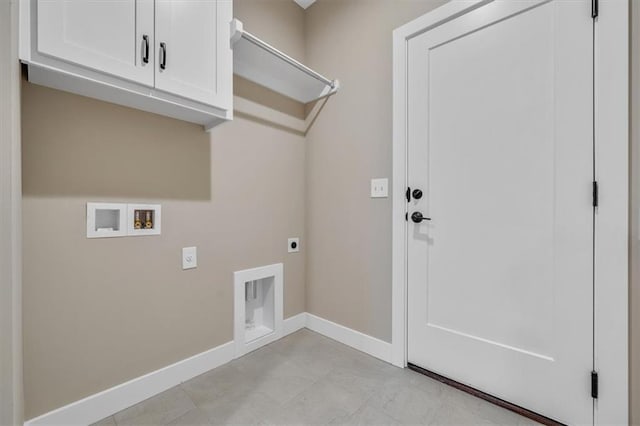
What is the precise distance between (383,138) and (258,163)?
880mm

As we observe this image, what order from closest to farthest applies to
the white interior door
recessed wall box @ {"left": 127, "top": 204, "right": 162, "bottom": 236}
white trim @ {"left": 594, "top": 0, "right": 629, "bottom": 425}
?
1. white trim @ {"left": 594, "top": 0, "right": 629, "bottom": 425}
2. the white interior door
3. recessed wall box @ {"left": 127, "top": 204, "right": 162, "bottom": 236}

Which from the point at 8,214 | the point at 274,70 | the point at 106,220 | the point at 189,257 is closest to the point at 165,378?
the point at 189,257

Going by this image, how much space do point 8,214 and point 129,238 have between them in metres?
0.58

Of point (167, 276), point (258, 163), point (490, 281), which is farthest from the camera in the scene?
point (258, 163)


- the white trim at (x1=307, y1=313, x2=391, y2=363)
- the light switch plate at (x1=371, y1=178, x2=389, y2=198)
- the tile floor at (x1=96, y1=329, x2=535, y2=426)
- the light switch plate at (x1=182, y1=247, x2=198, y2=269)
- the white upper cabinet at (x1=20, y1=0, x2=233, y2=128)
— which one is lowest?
the tile floor at (x1=96, y1=329, x2=535, y2=426)

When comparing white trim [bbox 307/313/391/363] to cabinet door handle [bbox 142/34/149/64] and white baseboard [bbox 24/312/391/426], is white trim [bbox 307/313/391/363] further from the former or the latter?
cabinet door handle [bbox 142/34/149/64]

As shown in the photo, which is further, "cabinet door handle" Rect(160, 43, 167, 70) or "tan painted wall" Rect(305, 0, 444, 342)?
"tan painted wall" Rect(305, 0, 444, 342)

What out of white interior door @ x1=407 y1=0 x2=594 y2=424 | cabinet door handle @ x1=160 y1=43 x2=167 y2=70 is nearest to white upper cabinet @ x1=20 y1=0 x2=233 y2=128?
cabinet door handle @ x1=160 y1=43 x2=167 y2=70

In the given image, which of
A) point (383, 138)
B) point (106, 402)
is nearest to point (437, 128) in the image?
point (383, 138)

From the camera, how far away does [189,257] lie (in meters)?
1.64

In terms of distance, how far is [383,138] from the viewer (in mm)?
1851

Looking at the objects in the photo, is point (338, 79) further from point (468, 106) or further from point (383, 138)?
point (468, 106)

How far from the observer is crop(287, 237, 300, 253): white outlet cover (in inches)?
87.7

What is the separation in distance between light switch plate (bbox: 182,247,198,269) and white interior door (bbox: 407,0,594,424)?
1294 millimetres
